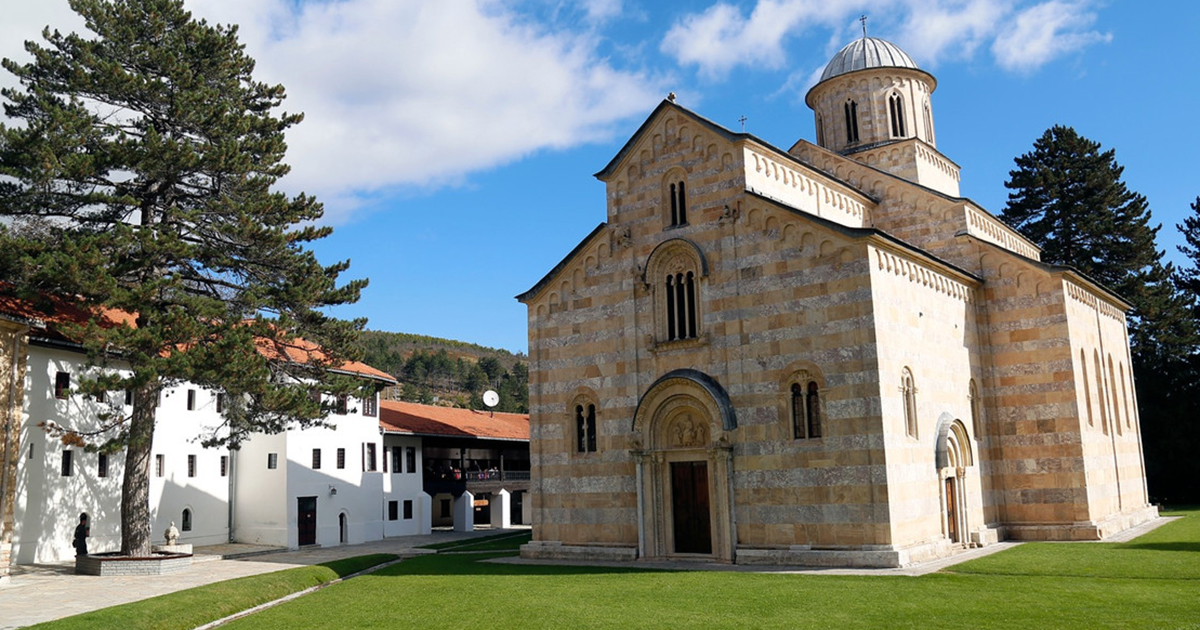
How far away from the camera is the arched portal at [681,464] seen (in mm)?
22250

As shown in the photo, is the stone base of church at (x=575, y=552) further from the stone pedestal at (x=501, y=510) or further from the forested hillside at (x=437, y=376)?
the forested hillside at (x=437, y=376)

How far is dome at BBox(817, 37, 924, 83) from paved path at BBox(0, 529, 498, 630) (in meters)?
23.7

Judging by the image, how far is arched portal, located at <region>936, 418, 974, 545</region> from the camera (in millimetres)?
22312

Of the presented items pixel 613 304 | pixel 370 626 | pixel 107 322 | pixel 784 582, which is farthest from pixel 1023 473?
pixel 107 322

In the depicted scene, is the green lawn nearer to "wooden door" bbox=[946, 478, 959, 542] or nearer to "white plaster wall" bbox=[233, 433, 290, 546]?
"wooden door" bbox=[946, 478, 959, 542]

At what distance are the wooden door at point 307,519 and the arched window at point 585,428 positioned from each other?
Result: 50.8ft

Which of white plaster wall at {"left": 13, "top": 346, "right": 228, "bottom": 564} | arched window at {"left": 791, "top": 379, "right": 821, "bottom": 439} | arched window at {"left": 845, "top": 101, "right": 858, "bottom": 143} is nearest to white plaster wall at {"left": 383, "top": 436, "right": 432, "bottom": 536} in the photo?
white plaster wall at {"left": 13, "top": 346, "right": 228, "bottom": 564}

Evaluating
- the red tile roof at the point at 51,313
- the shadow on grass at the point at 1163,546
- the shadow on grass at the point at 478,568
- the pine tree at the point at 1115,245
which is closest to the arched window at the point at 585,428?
the shadow on grass at the point at 478,568

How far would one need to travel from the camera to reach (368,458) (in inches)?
1534

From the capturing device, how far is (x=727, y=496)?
858 inches

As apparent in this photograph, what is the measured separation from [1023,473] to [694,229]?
1185 centimetres

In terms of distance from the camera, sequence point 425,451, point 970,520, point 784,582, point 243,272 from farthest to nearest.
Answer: point 425,451
point 243,272
point 970,520
point 784,582

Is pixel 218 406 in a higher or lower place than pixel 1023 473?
higher

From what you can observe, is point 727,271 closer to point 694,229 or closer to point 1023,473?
point 694,229
